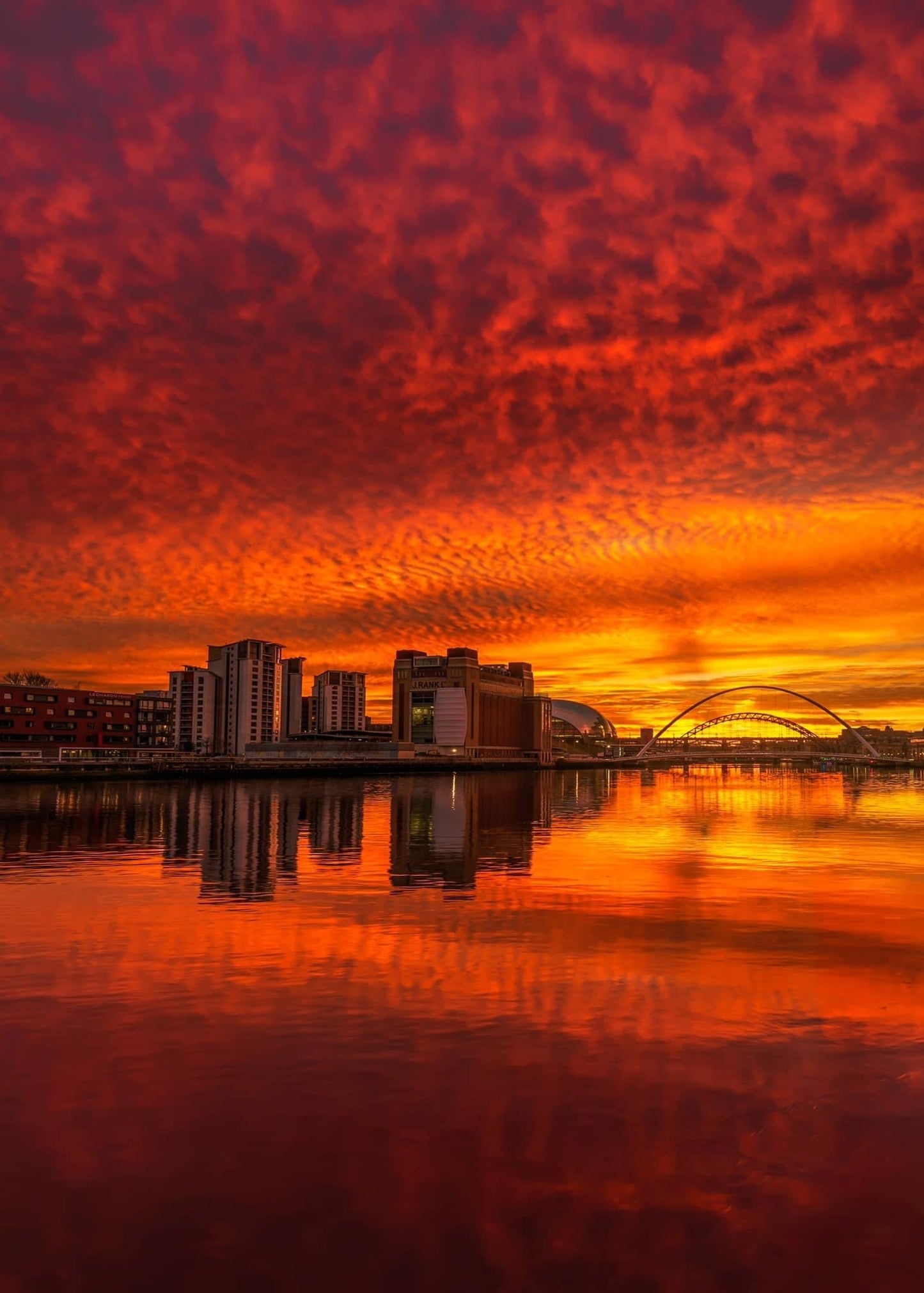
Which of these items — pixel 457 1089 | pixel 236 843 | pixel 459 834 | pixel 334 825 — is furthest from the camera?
pixel 334 825

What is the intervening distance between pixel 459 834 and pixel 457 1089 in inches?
1736

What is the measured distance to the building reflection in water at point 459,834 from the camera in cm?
3841

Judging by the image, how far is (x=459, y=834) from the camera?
57.4 metres

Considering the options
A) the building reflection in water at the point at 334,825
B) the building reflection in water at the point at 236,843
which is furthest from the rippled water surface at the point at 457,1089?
the building reflection in water at the point at 334,825

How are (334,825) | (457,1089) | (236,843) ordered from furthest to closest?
(334,825), (236,843), (457,1089)

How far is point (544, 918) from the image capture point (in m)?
27.4

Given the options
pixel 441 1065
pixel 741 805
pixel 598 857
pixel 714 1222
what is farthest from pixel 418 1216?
pixel 741 805

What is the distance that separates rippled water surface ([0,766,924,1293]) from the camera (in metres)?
9.44

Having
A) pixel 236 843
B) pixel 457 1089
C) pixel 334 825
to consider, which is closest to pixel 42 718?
pixel 334 825

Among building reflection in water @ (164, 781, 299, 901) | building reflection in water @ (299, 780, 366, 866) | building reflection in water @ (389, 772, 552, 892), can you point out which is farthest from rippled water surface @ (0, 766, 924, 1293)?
building reflection in water @ (299, 780, 366, 866)

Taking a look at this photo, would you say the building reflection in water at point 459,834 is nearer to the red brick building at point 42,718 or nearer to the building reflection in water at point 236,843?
the building reflection in water at point 236,843

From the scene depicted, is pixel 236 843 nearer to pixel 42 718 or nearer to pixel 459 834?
pixel 459 834

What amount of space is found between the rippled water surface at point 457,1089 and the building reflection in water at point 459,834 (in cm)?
544

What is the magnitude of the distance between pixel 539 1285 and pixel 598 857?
37.2 m
